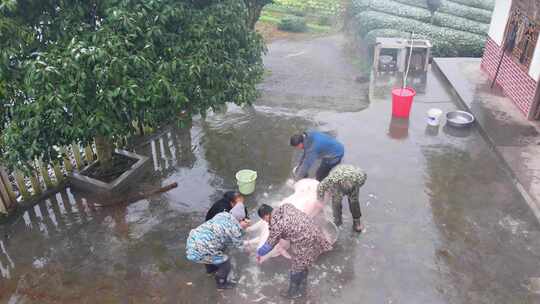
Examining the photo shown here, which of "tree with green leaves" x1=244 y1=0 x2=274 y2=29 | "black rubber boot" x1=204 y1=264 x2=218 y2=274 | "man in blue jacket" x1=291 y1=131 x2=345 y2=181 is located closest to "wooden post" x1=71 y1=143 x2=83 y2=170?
"black rubber boot" x1=204 y1=264 x2=218 y2=274

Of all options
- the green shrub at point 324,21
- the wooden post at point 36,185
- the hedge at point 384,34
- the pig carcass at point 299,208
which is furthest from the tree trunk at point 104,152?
the green shrub at point 324,21

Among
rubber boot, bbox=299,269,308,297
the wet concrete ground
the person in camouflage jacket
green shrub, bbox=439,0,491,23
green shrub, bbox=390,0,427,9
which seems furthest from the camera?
green shrub, bbox=390,0,427,9

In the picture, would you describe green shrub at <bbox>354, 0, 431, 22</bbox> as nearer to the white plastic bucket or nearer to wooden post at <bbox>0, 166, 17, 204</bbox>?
the white plastic bucket

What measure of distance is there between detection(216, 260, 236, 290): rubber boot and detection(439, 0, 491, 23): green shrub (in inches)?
607

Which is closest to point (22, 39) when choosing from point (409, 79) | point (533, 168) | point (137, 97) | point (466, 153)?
point (137, 97)

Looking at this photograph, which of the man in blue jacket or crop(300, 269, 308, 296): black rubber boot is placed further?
the man in blue jacket

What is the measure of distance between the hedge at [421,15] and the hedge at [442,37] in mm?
1169

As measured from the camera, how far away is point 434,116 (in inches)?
378

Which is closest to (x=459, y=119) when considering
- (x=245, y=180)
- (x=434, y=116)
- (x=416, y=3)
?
(x=434, y=116)

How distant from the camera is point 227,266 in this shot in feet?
19.3

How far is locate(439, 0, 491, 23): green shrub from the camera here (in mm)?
17609

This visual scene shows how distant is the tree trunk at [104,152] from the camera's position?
7.84m

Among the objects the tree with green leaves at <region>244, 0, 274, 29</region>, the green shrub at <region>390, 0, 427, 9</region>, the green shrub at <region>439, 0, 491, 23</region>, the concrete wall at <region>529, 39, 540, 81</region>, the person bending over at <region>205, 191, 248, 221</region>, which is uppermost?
the tree with green leaves at <region>244, 0, 274, 29</region>

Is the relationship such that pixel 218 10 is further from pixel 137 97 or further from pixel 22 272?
pixel 22 272
